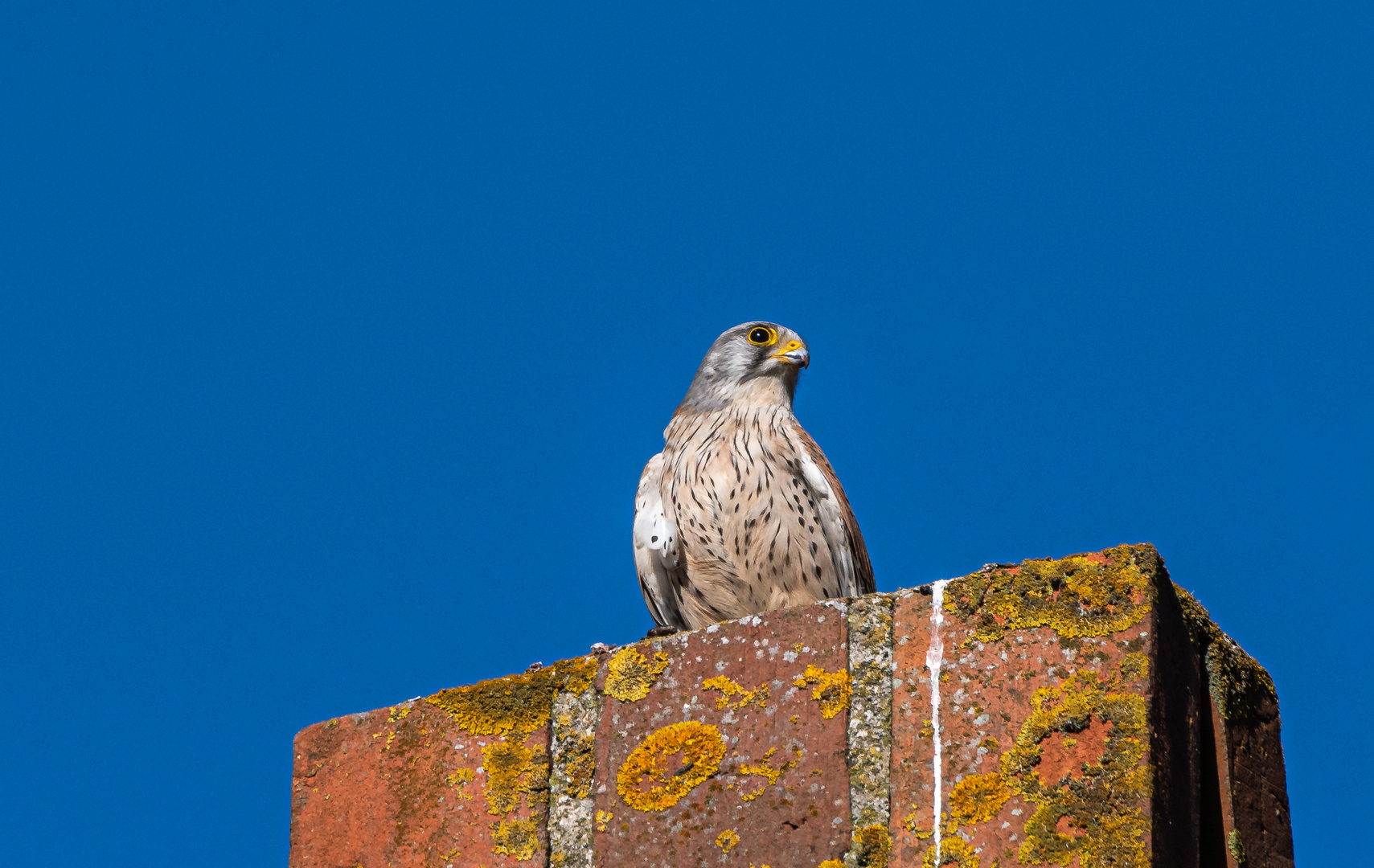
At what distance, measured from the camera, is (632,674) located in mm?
3885

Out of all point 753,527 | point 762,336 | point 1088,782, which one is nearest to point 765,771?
point 1088,782

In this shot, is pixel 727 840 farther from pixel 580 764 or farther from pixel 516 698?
pixel 516 698

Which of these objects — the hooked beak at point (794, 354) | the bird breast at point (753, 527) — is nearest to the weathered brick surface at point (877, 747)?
the bird breast at point (753, 527)

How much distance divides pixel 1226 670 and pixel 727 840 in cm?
134

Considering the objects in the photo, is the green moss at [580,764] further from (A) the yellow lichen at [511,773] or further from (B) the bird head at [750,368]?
(B) the bird head at [750,368]

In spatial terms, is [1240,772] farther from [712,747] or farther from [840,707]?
[712,747]

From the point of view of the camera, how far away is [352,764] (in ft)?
13.7

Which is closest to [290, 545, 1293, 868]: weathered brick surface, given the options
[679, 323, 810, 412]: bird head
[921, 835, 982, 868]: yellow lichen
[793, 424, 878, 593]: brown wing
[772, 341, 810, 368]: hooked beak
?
[921, 835, 982, 868]: yellow lichen

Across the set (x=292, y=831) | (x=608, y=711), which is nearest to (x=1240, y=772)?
(x=608, y=711)

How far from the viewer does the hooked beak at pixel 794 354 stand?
6.68m

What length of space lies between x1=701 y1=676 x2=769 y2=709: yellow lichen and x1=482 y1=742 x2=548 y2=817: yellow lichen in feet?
1.73

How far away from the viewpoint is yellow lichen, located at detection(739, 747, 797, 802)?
351 centimetres

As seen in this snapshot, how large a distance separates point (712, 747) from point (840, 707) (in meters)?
0.36

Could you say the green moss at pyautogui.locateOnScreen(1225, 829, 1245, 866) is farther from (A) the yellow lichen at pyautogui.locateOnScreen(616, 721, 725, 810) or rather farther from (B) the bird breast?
(B) the bird breast
